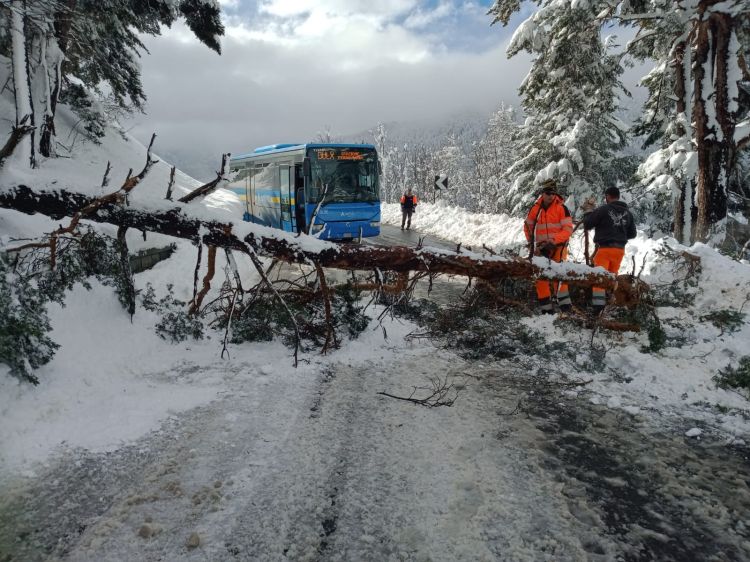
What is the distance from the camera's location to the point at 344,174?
13.3 m

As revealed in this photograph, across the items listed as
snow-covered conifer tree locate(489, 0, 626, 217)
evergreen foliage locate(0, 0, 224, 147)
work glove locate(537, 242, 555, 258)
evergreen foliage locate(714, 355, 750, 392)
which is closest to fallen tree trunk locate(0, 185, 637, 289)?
work glove locate(537, 242, 555, 258)

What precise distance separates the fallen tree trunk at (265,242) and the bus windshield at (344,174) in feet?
28.0

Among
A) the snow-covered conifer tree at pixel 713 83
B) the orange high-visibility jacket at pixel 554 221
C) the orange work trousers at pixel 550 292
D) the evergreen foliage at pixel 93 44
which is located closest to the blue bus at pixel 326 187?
the evergreen foliage at pixel 93 44

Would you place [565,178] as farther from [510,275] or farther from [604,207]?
[510,275]

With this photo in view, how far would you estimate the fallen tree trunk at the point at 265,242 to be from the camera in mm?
3904

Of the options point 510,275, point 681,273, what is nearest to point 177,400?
point 510,275

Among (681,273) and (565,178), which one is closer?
(681,273)

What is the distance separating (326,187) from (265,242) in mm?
8694

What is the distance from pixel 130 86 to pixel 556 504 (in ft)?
54.4

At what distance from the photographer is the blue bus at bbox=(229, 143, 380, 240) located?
42.3 feet

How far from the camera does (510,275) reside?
499 cm

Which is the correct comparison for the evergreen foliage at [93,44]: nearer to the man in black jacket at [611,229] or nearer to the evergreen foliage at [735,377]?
the man in black jacket at [611,229]

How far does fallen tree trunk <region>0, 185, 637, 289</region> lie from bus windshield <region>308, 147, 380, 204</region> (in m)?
8.54

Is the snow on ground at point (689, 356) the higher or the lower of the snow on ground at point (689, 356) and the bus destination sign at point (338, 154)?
the lower
